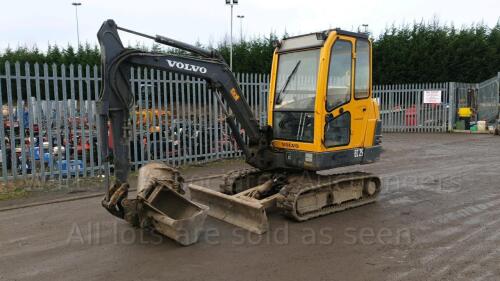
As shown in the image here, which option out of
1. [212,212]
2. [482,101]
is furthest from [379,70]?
[212,212]

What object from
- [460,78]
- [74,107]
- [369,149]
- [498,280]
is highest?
[460,78]

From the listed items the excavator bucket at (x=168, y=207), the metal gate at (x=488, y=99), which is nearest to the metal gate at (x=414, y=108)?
the metal gate at (x=488, y=99)

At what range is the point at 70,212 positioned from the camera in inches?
270

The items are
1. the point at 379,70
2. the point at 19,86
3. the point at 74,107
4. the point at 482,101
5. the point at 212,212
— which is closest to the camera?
the point at 212,212

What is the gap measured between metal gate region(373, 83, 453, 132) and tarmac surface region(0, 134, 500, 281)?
13259mm

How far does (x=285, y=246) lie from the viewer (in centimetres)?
523

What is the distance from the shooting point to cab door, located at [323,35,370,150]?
6355 mm

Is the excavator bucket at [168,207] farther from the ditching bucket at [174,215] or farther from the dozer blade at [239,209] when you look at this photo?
the dozer blade at [239,209]

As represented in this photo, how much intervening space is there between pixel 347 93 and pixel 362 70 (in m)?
0.51

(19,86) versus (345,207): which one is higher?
(19,86)

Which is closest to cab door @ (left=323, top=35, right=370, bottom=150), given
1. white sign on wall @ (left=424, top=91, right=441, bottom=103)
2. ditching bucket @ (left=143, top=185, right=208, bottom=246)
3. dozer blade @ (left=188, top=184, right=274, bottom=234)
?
dozer blade @ (left=188, top=184, right=274, bottom=234)

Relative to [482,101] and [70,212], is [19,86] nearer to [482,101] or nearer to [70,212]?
[70,212]

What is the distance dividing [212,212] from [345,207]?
2.09 metres

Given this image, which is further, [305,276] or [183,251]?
[183,251]
